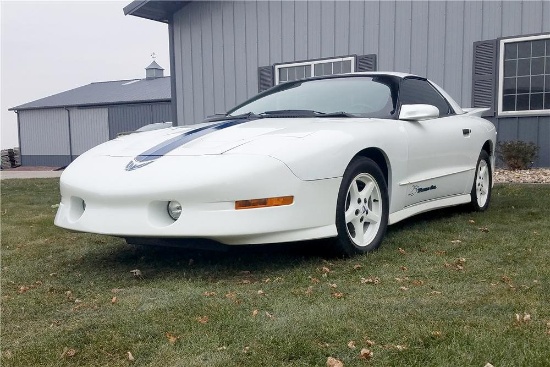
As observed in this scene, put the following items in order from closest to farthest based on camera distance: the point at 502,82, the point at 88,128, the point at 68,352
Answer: the point at 68,352, the point at 502,82, the point at 88,128

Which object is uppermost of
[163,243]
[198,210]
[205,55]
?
[205,55]

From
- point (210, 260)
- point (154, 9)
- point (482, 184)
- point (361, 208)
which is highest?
point (154, 9)

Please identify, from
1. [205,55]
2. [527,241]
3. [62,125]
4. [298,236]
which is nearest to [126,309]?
[298,236]

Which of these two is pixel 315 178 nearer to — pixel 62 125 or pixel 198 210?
pixel 198 210

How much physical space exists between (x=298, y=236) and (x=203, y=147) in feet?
2.46

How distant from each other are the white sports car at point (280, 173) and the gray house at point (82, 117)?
17.8 metres

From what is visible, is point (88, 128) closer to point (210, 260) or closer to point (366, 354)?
point (210, 260)

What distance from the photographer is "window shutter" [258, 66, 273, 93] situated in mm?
12156

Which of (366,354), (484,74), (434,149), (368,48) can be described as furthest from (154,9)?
(366,354)

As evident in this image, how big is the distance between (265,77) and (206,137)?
889 centimetres

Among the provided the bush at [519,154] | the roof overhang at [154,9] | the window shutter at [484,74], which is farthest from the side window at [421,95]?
the roof overhang at [154,9]

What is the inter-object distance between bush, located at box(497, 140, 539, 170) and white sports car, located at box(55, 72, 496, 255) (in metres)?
5.24

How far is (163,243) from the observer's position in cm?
322

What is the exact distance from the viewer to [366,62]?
1091 centimetres
